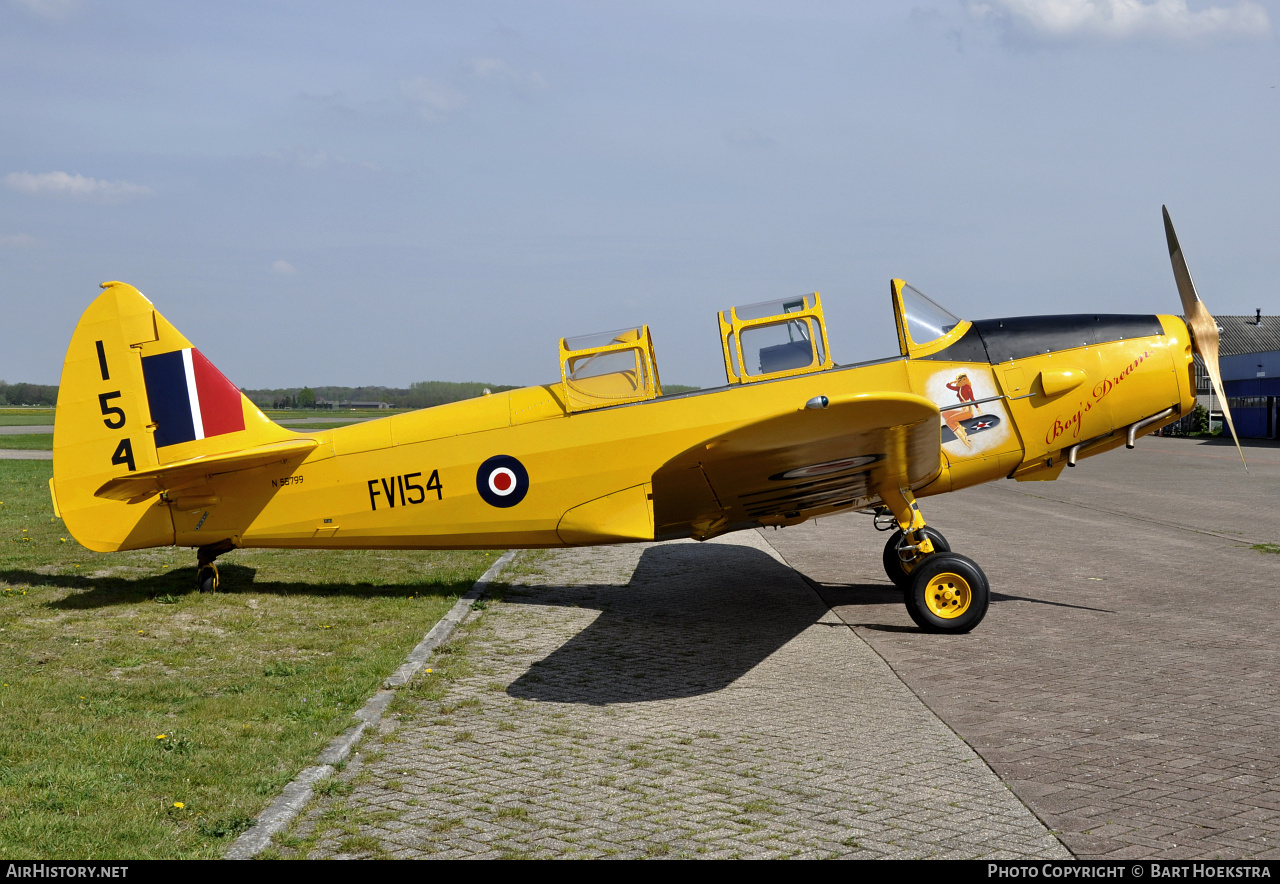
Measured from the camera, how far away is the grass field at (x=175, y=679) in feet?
13.5

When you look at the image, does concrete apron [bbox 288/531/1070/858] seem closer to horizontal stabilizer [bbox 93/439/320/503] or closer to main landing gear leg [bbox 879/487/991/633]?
main landing gear leg [bbox 879/487/991/633]

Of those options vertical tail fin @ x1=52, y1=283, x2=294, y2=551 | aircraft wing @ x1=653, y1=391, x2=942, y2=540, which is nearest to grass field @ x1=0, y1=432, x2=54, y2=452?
vertical tail fin @ x1=52, y1=283, x2=294, y2=551

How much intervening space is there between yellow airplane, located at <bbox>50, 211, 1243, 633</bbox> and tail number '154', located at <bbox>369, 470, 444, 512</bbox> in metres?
0.01

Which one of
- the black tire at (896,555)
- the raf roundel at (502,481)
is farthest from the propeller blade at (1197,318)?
the raf roundel at (502,481)

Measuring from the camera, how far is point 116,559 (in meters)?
11.7

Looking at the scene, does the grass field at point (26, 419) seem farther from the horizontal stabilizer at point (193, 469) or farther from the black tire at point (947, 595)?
the black tire at point (947, 595)

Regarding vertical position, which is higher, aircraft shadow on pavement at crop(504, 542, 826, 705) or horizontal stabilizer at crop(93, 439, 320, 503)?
horizontal stabilizer at crop(93, 439, 320, 503)

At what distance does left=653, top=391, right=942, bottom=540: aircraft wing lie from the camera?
595 cm

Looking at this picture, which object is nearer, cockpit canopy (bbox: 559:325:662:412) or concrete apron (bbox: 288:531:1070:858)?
concrete apron (bbox: 288:531:1070:858)

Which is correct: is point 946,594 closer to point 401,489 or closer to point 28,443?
point 401,489

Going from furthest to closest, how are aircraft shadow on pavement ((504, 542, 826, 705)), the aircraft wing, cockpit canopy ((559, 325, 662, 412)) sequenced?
cockpit canopy ((559, 325, 662, 412)) → aircraft shadow on pavement ((504, 542, 826, 705)) → the aircraft wing

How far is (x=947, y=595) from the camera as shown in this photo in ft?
25.3

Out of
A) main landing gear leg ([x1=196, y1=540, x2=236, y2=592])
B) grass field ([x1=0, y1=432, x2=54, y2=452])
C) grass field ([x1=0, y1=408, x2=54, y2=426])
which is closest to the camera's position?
main landing gear leg ([x1=196, y1=540, x2=236, y2=592])

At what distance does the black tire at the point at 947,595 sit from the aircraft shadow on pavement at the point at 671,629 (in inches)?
39.1
